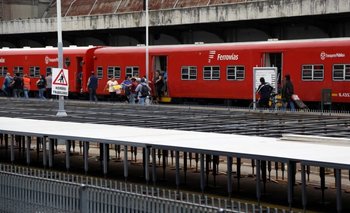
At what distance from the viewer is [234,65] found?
38.9 metres

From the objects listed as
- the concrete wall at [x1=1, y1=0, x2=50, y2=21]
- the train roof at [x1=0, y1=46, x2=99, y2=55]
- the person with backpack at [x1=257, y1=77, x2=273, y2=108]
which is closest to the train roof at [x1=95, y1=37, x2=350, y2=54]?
the train roof at [x1=0, y1=46, x2=99, y2=55]

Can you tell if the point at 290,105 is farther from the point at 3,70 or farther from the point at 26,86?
the point at 3,70

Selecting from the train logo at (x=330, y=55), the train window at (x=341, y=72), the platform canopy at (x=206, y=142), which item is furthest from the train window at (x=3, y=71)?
the platform canopy at (x=206, y=142)

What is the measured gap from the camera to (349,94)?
3419 centimetres

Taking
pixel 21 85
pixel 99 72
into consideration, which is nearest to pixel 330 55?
pixel 99 72

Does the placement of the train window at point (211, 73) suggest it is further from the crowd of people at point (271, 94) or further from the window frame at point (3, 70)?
the window frame at point (3, 70)

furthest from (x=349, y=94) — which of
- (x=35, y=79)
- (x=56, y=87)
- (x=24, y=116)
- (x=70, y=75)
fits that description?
(x=35, y=79)

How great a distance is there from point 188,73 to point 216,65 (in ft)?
7.28

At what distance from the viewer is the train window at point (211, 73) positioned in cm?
3969

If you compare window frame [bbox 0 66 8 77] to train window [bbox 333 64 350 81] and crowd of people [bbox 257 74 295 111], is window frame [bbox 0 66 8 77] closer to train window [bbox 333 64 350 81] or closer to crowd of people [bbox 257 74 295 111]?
crowd of people [bbox 257 74 295 111]

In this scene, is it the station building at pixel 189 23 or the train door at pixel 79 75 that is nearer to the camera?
the station building at pixel 189 23

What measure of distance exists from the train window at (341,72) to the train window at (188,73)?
8.79 metres

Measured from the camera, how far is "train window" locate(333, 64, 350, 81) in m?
34.3

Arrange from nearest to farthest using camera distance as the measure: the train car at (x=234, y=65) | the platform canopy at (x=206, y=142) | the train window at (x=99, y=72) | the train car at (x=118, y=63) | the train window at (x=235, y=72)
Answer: the platform canopy at (x=206, y=142) → the train car at (x=234, y=65) → the train window at (x=235, y=72) → the train car at (x=118, y=63) → the train window at (x=99, y=72)
